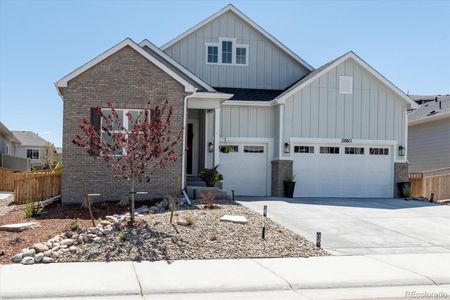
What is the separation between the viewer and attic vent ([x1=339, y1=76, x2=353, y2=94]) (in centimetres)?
2119

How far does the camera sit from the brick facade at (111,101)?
1596cm

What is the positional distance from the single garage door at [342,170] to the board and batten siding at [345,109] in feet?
2.01

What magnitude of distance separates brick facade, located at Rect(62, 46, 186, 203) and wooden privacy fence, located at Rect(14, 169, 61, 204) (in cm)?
219

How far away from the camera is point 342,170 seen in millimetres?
21484

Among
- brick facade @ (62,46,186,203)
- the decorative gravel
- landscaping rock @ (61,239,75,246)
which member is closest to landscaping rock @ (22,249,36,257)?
the decorative gravel

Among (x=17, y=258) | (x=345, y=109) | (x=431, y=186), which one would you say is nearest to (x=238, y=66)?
(x=345, y=109)

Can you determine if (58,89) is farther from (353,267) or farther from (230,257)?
(353,267)

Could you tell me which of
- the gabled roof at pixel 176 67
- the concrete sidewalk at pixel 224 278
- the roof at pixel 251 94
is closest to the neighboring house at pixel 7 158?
the gabled roof at pixel 176 67

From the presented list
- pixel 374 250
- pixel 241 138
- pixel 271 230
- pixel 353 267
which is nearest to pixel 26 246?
pixel 271 230

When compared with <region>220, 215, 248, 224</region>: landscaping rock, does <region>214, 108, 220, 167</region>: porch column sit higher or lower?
higher

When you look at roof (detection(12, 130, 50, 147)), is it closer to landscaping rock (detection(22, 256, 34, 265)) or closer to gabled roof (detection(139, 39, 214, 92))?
gabled roof (detection(139, 39, 214, 92))

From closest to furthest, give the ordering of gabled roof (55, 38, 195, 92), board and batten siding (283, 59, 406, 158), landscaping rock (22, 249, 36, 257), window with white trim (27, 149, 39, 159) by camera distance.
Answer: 1. landscaping rock (22, 249, 36, 257)
2. gabled roof (55, 38, 195, 92)
3. board and batten siding (283, 59, 406, 158)
4. window with white trim (27, 149, 39, 159)

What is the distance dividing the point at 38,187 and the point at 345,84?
13.4m

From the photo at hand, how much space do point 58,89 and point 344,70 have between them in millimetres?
12053
